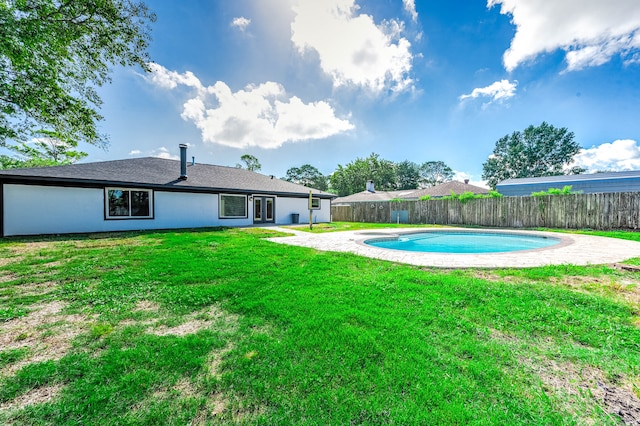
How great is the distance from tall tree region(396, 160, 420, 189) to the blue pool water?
3603 cm

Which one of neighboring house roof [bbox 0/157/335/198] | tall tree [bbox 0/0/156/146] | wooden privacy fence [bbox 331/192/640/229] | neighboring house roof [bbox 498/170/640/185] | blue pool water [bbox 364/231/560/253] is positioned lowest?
blue pool water [bbox 364/231/560/253]

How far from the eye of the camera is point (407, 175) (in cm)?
4697

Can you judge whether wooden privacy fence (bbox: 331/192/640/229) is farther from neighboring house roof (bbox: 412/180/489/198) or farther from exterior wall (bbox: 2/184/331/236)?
exterior wall (bbox: 2/184/331/236)

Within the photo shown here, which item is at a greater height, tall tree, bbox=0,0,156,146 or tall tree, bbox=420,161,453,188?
tall tree, bbox=420,161,453,188

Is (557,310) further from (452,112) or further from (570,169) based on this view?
(570,169)

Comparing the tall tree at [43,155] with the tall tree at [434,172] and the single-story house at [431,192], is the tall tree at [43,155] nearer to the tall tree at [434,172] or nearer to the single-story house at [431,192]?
the single-story house at [431,192]

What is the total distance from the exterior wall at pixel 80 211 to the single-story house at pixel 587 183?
86.7ft

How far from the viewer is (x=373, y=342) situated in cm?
218

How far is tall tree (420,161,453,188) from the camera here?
163 ft

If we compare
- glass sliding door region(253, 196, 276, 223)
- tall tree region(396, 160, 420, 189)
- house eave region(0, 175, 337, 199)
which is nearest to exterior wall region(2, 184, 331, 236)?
house eave region(0, 175, 337, 199)

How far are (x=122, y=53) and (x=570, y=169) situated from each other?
50509 millimetres

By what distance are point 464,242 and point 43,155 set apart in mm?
33756

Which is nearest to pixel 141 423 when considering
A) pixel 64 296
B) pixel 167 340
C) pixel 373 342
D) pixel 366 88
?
pixel 167 340

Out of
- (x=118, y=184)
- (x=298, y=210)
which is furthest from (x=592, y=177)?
(x=118, y=184)
